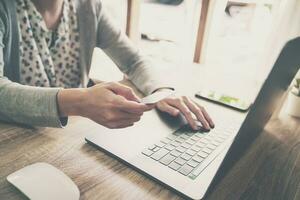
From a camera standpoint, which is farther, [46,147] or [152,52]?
[152,52]

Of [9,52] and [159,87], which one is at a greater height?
[9,52]

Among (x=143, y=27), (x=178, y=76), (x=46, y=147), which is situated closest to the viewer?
(x=46, y=147)

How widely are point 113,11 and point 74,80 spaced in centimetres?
110

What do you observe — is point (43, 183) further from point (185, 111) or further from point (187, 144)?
point (185, 111)

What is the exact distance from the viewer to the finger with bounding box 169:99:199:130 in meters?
0.77

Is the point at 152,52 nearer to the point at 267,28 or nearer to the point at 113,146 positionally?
the point at 267,28

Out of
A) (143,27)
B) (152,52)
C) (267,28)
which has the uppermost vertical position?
(267,28)

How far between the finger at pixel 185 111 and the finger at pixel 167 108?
0.5 inches

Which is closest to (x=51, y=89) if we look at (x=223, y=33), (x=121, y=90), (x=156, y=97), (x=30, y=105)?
(x=30, y=105)

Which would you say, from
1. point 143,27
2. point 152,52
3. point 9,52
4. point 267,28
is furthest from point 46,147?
point 143,27

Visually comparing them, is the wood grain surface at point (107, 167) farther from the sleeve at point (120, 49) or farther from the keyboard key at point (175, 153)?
the sleeve at point (120, 49)

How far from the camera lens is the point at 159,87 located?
100 cm

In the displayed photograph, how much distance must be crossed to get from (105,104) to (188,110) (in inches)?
11.8

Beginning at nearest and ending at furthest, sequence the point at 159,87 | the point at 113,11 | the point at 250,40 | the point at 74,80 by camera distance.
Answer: the point at 159,87 < the point at 74,80 < the point at 250,40 < the point at 113,11
